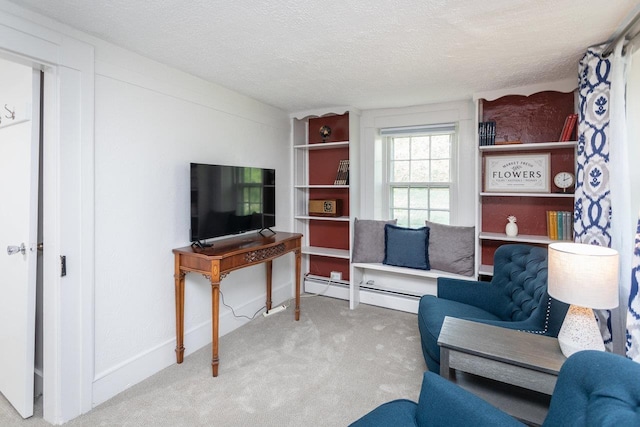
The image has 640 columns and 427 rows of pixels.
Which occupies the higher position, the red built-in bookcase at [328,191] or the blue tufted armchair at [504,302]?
the red built-in bookcase at [328,191]

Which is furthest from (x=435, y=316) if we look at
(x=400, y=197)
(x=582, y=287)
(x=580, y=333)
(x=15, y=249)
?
(x=15, y=249)

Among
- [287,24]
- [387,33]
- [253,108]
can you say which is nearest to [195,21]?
[287,24]

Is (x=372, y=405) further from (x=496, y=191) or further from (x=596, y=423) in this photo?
(x=496, y=191)

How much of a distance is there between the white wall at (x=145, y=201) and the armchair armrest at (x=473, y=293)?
1.90 meters

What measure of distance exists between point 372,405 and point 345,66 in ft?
7.62

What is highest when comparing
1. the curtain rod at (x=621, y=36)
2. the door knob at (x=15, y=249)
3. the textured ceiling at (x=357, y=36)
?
the textured ceiling at (x=357, y=36)

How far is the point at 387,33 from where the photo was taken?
192cm

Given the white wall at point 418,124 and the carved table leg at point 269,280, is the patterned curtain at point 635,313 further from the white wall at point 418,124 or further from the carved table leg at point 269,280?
the carved table leg at point 269,280

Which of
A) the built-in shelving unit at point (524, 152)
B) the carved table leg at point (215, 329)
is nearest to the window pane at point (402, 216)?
the built-in shelving unit at point (524, 152)

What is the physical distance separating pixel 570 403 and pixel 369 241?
266 centimetres

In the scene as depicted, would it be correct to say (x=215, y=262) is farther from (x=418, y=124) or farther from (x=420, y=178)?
(x=418, y=124)

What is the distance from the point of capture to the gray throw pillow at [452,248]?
3.17 meters

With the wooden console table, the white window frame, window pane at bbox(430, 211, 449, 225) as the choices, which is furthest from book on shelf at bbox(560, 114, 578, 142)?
the wooden console table

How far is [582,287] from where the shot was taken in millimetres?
1384
